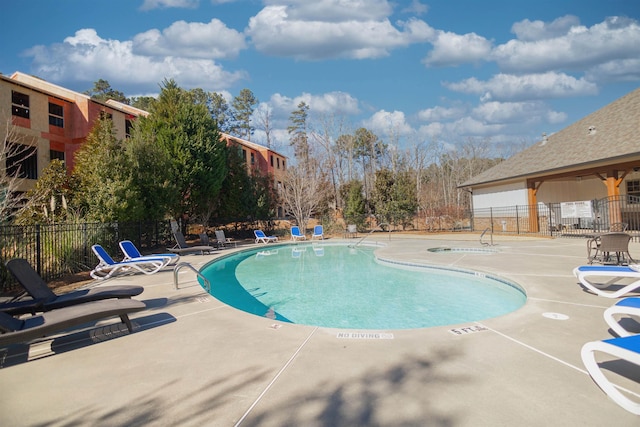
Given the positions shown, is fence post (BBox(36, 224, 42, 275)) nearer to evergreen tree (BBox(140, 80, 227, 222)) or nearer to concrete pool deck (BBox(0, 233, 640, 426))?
concrete pool deck (BBox(0, 233, 640, 426))

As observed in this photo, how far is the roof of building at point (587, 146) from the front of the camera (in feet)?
51.6

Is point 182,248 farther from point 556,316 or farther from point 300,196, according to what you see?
point 556,316

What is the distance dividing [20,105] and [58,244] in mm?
14149

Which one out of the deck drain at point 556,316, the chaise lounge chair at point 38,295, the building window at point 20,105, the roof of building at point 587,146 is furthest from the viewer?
the building window at point 20,105

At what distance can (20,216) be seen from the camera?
36.2ft

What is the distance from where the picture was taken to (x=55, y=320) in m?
3.79

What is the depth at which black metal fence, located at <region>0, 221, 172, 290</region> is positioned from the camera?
311 inches

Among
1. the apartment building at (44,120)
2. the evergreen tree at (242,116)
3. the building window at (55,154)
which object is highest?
the evergreen tree at (242,116)

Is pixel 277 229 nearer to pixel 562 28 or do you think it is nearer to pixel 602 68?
pixel 562 28

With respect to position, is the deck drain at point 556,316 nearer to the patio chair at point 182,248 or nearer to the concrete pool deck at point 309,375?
the concrete pool deck at point 309,375

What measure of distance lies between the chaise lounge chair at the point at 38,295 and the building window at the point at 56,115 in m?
20.1

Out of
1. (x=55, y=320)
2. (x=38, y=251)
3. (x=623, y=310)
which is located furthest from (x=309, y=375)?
(x=38, y=251)

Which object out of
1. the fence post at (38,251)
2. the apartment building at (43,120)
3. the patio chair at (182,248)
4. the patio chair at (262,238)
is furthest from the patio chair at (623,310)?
the apartment building at (43,120)

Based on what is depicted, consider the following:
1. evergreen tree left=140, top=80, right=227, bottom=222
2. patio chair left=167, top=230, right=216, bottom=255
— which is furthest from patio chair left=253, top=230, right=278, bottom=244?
patio chair left=167, top=230, right=216, bottom=255
